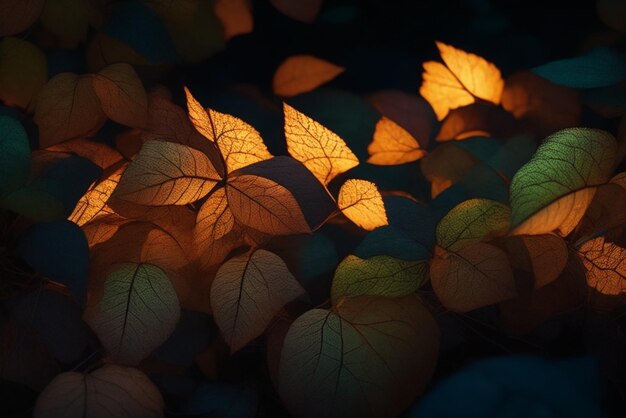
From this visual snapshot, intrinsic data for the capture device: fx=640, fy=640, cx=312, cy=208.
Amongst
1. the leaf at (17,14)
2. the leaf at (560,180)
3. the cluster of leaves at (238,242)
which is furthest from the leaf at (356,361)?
the leaf at (17,14)

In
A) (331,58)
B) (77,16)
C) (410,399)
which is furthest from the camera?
(331,58)

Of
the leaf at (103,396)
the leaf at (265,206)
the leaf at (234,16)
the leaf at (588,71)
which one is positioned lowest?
the leaf at (103,396)

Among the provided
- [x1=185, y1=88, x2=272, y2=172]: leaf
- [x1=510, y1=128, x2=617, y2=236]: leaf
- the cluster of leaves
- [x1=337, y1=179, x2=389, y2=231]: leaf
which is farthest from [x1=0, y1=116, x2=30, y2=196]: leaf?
[x1=510, y1=128, x2=617, y2=236]: leaf

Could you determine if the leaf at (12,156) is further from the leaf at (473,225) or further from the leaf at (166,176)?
the leaf at (473,225)

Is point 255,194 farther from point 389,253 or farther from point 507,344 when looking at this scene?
point 507,344

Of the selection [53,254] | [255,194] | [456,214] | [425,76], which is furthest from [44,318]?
[425,76]

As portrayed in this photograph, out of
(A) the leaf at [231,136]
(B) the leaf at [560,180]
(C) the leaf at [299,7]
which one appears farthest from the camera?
(C) the leaf at [299,7]
